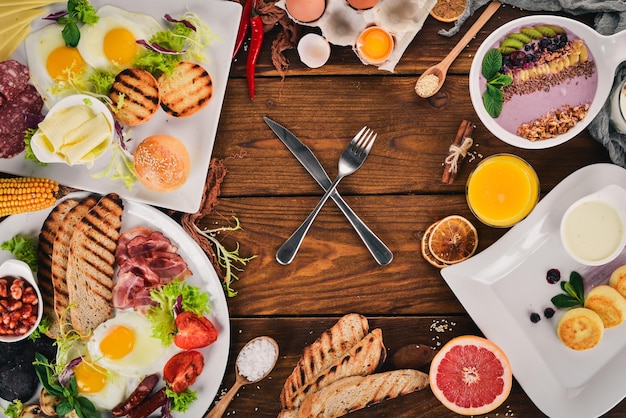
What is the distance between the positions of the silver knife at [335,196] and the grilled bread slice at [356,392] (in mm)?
446

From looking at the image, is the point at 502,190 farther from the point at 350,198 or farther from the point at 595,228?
the point at 350,198

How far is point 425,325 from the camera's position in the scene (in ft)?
7.93

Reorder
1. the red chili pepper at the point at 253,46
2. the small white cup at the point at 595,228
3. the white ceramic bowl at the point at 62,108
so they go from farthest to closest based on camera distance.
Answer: the red chili pepper at the point at 253,46, the small white cup at the point at 595,228, the white ceramic bowl at the point at 62,108

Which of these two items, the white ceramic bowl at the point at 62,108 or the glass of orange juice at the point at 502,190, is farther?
the glass of orange juice at the point at 502,190

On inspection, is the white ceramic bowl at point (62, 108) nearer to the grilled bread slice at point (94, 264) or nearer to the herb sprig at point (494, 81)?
the grilled bread slice at point (94, 264)

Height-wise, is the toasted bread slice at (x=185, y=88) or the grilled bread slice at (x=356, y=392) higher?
the toasted bread slice at (x=185, y=88)

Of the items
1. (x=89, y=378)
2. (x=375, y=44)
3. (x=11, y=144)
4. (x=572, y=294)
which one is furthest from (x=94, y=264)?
(x=572, y=294)

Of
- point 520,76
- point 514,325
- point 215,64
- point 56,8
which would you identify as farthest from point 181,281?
point 520,76

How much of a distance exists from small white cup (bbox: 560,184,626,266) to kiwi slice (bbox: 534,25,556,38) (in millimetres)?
641

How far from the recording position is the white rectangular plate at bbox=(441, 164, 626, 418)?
7.53ft

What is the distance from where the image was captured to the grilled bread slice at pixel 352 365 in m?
2.30

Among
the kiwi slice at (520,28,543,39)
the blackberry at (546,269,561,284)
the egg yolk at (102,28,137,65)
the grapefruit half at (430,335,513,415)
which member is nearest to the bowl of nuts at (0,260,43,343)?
the egg yolk at (102,28,137,65)

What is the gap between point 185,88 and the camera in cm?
226

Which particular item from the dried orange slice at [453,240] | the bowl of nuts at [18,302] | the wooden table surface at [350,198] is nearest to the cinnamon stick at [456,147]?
the wooden table surface at [350,198]
